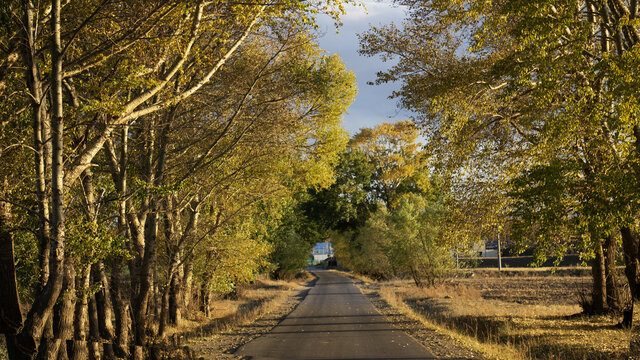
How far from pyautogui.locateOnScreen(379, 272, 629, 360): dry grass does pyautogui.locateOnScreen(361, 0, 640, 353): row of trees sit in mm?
1073

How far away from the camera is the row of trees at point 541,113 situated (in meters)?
9.25

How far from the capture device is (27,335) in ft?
24.6

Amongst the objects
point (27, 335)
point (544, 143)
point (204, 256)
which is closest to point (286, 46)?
point (544, 143)

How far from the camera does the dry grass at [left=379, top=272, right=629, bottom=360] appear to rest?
1221 cm

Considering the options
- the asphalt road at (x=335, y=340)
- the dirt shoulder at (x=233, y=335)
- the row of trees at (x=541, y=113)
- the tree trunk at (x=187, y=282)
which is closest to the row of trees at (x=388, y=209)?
the row of trees at (x=541, y=113)

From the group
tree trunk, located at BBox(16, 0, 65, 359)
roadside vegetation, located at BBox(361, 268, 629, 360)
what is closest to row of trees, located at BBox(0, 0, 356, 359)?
tree trunk, located at BBox(16, 0, 65, 359)

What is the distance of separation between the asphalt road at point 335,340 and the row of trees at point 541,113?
13.0 feet

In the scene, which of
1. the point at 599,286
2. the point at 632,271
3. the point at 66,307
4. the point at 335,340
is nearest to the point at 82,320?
the point at 66,307

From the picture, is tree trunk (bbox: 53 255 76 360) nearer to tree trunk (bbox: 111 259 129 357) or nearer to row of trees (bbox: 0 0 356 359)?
row of trees (bbox: 0 0 356 359)

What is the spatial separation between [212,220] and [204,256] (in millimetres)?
1626

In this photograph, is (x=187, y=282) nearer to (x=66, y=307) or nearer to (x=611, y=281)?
(x=66, y=307)

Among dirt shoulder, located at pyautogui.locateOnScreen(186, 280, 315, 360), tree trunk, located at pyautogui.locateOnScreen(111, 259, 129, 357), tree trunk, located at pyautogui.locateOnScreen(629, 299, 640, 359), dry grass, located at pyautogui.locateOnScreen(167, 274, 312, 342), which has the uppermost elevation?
tree trunk, located at pyautogui.locateOnScreen(111, 259, 129, 357)

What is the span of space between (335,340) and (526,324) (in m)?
6.30

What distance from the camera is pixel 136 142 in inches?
578
